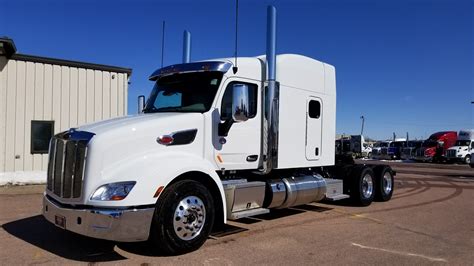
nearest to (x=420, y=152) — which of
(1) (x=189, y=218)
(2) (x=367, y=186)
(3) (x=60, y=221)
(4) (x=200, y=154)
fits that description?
(2) (x=367, y=186)

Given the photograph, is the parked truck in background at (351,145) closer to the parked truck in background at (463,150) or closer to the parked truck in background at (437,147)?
the parked truck in background at (463,150)

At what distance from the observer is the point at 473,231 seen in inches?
319

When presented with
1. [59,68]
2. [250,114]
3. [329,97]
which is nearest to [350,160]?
[329,97]

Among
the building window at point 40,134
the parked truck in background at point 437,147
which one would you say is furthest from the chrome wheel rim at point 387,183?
the parked truck in background at point 437,147

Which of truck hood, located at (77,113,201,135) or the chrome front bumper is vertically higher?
truck hood, located at (77,113,201,135)

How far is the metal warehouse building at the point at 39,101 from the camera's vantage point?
13.8m

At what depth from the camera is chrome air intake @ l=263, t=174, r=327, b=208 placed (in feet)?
26.8

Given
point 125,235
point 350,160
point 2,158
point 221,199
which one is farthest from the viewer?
point 2,158

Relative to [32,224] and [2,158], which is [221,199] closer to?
[32,224]

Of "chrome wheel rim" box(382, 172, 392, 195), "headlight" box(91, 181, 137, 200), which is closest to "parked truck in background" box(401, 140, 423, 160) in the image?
"chrome wheel rim" box(382, 172, 392, 195)

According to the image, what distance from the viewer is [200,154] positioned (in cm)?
683

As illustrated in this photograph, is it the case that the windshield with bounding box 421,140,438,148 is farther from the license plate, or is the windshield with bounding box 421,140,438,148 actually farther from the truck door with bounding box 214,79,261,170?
the license plate

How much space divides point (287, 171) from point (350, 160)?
352 cm

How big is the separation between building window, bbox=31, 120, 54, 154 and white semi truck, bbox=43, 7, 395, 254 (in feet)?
26.2
